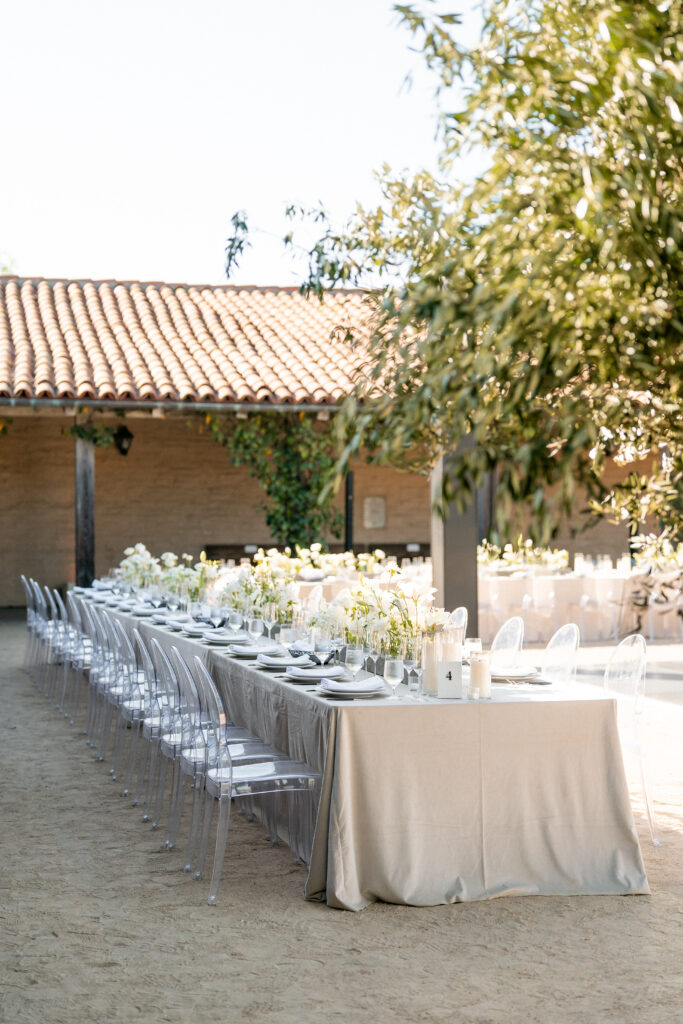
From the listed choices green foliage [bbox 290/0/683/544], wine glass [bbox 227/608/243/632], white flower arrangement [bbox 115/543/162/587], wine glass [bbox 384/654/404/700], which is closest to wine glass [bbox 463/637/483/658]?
wine glass [bbox 384/654/404/700]

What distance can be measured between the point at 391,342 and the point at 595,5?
0.77 meters

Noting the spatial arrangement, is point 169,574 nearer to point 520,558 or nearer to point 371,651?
point 371,651

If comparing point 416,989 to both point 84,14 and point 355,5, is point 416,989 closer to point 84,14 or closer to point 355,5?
point 355,5

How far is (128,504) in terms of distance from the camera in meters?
18.0

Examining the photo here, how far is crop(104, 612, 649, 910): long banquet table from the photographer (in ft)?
15.7

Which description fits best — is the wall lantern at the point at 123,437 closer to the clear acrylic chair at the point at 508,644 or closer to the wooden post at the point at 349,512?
the wooden post at the point at 349,512

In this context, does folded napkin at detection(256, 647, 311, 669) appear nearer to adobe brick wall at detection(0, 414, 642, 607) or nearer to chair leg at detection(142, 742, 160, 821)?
chair leg at detection(142, 742, 160, 821)

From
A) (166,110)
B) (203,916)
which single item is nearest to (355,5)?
(203,916)

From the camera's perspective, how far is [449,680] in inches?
198

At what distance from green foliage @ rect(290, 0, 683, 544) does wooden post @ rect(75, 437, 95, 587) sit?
1092 centimetres

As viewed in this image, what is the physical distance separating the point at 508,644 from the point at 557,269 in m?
5.35

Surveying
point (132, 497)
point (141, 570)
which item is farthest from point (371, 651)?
point (132, 497)

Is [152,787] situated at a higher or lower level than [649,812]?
lower

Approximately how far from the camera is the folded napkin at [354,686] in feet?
16.5
